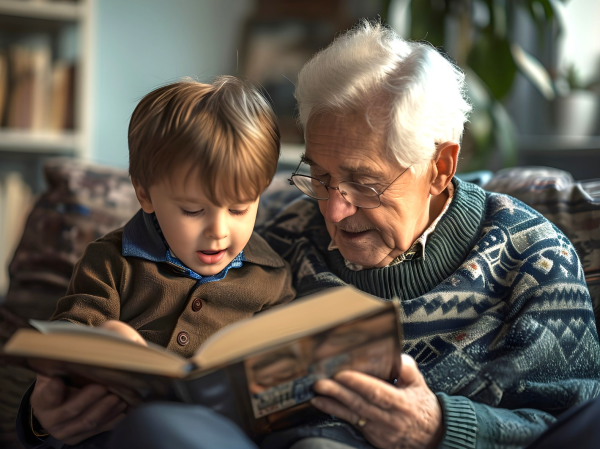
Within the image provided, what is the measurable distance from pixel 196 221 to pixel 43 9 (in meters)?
2.06

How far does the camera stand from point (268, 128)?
109 centimetres

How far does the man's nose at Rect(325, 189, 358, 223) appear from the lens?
1172 mm

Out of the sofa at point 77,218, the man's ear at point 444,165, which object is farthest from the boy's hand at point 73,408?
the man's ear at point 444,165

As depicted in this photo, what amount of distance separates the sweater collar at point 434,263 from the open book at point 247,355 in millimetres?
365

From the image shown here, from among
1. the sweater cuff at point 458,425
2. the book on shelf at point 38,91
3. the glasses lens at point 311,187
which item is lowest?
the book on shelf at point 38,91

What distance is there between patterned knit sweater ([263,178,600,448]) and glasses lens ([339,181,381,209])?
0.15 meters

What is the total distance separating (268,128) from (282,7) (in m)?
2.20

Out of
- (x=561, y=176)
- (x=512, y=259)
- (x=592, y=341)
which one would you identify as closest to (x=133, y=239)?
(x=512, y=259)

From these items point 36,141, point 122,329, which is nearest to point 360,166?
point 122,329

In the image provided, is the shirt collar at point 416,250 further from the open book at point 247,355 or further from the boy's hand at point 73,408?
the boy's hand at point 73,408

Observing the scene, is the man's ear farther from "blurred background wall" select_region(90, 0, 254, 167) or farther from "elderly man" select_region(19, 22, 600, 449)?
"blurred background wall" select_region(90, 0, 254, 167)

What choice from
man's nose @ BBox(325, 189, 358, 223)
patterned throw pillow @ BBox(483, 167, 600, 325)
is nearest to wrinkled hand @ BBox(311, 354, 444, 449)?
man's nose @ BBox(325, 189, 358, 223)

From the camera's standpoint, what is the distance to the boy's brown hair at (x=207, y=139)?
1.00 meters

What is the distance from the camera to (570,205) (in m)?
1.41
